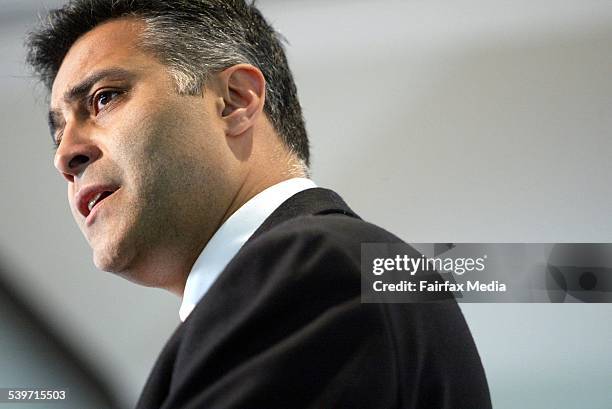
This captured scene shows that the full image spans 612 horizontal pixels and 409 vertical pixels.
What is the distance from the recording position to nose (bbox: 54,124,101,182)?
866 millimetres

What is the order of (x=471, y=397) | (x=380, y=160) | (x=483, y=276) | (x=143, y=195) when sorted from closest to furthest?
1. (x=471, y=397)
2. (x=143, y=195)
3. (x=483, y=276)
4. (x=380, y=160)

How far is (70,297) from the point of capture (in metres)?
1.55

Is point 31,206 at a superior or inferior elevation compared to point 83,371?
superior

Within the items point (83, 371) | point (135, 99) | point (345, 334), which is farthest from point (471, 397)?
point (83, 371)

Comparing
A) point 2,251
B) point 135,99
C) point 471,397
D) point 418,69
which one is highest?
point 418,69

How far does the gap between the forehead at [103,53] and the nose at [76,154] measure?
70 mm

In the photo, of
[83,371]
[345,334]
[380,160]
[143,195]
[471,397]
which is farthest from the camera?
[83,371]

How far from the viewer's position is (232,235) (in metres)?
0.81

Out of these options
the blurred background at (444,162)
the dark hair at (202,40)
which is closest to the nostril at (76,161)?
the dark hair at (202,40)

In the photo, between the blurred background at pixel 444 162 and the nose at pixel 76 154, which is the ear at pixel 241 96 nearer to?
the nose at pixel 76 154

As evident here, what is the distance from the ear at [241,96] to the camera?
884mm

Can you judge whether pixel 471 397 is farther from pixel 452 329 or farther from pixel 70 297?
pixel 70 297

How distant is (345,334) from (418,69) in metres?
0.87

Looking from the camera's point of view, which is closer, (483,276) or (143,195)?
(143,195)
